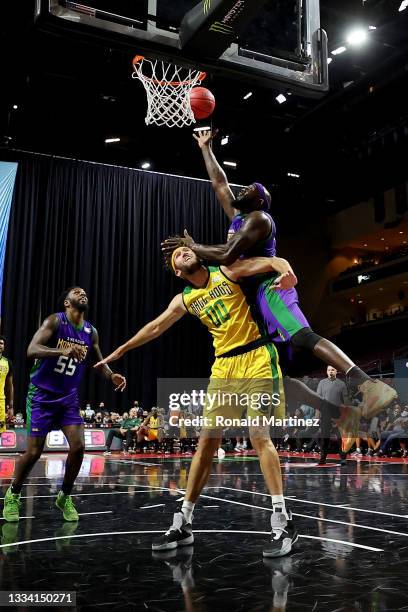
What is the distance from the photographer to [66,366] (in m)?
5.05

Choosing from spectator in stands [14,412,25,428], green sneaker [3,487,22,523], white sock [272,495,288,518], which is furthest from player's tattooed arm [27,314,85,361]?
spectator in stands [14,412,25,428]

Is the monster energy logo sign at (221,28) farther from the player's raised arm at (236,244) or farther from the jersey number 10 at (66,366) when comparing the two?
the jersey number 10 at (66,366)

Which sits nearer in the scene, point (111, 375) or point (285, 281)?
point (285, 281)

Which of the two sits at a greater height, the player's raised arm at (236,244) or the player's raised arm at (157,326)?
the player's raised arm at (236,244)

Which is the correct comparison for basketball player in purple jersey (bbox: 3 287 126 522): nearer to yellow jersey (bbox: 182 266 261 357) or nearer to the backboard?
yellow jersey (bbox: 182 266 261 357)

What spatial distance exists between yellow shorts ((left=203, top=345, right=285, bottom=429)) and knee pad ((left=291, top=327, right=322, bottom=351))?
171 mm

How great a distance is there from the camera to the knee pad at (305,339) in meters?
3.91

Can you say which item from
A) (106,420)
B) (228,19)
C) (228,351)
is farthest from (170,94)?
(106,420)

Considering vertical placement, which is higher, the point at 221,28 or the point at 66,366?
the point at 221,28

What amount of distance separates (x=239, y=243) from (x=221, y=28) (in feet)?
7.59

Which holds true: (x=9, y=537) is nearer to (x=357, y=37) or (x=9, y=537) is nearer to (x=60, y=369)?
(x=60, y=369)

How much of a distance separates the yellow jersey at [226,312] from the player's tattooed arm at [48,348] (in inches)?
45.2

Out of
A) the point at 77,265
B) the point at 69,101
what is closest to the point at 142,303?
the point at 77,265

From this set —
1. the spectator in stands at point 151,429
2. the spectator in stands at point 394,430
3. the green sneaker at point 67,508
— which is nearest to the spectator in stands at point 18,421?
the spectator in stands at point 151,429
